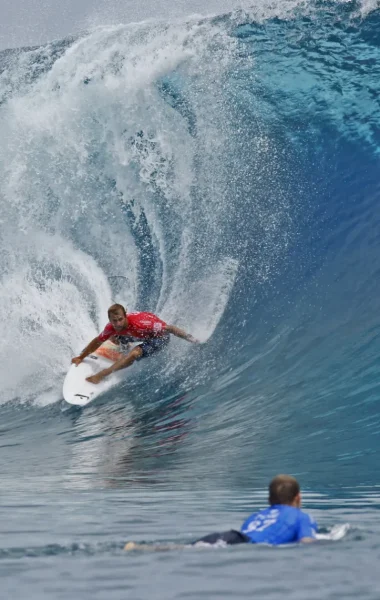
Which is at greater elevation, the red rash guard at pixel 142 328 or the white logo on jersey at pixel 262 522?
the red rash guard at pixel 142 328

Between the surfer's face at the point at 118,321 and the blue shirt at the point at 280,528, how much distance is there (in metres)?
6.01

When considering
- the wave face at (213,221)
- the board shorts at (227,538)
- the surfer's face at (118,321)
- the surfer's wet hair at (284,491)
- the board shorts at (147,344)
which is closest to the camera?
the board shorts at (227,538)

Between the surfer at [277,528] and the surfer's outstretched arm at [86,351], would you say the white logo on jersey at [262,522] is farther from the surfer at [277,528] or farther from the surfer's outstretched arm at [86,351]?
the surfer's outstretched arm at [86,351]

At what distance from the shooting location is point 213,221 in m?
13.8

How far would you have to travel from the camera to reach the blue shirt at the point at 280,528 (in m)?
4.44

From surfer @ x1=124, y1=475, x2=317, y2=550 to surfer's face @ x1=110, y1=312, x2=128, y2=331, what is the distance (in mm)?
5964

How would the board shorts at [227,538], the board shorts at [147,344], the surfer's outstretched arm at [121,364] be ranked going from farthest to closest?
the board shorts at [147,344] → the surfer's outstretched arm at [121,364] → the board shorts at [227,538]

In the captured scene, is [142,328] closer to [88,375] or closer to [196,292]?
[88,375]

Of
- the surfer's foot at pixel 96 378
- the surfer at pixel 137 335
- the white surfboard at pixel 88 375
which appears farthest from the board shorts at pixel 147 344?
the surfer's foot at pixel 96 378

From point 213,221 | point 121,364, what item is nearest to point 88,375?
point 121,364

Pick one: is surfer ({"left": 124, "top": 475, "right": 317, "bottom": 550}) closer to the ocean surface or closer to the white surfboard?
→ the ocean surface

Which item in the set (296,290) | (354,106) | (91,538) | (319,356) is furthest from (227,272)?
(91,538)

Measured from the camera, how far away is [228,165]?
47.2ft

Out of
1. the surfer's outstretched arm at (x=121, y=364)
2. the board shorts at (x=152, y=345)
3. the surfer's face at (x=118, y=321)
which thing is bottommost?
the surfer's outstretched arm at (x=121, y=364)
